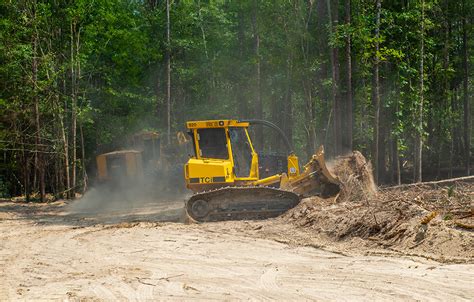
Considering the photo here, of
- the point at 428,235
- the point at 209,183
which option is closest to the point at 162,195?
the point at 209,183

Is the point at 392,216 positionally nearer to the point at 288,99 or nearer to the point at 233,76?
the point at 288,99

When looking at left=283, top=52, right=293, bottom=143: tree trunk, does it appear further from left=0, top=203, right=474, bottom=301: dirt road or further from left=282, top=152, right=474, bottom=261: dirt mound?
left=0, top=203, right=474, bottom=301: dirt road

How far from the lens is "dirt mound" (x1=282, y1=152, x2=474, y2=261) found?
37.2 feet

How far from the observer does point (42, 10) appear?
32.0 metres

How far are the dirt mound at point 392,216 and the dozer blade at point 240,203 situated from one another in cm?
48

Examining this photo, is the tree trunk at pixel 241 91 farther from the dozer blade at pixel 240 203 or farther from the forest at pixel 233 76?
the dozer blade at pixel 240 203

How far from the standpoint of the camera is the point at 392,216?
13172mm

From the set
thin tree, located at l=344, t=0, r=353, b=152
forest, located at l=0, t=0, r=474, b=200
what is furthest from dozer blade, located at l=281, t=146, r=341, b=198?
forest, located at l=0, t=0, r=474, b=200

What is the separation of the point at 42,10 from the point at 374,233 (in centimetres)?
2396

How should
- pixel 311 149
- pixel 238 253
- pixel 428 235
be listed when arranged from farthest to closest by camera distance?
pixel 311 149 → pixel 238 253 → pixel 428 235

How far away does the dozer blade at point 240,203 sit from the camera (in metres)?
17.5

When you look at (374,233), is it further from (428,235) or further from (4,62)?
(4,62)

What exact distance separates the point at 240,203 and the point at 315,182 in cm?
210

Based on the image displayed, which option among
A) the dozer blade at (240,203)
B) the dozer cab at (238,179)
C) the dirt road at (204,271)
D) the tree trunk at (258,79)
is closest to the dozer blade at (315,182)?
the dozer cab at (238,179)
